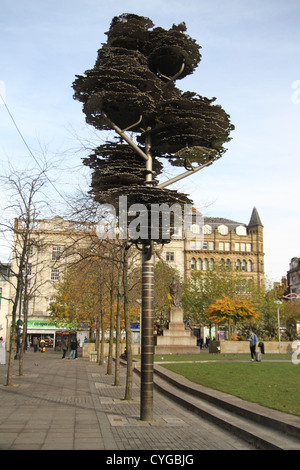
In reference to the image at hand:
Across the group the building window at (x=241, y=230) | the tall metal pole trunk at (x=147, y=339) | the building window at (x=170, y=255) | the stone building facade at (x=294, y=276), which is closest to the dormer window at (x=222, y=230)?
the building window at (x=241, y=230)

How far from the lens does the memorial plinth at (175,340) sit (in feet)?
109

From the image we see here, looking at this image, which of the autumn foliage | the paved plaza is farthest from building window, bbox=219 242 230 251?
the paved plaza

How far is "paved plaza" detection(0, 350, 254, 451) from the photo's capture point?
7535 mm

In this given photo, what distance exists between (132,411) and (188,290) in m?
54.0

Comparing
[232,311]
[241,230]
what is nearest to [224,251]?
[241,230]

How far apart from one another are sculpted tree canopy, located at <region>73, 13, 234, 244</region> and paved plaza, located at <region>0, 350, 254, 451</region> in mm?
4578

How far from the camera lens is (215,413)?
396 inches

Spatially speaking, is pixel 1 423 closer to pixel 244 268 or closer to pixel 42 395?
pixel 42 395

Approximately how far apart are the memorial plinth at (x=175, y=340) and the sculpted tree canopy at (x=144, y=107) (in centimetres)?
2372

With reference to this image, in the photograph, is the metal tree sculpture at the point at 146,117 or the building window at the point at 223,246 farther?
the building window at the point at 223,246

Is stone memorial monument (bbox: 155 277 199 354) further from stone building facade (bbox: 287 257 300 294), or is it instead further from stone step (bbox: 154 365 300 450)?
stone building facade (bbox: 287 257 300 294)

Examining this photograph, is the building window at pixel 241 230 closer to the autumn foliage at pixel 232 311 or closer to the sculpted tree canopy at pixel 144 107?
the autumn foliage at pixel 232 311

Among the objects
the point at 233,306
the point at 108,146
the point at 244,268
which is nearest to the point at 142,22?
the point at 108,146

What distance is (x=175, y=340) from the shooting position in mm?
33750
